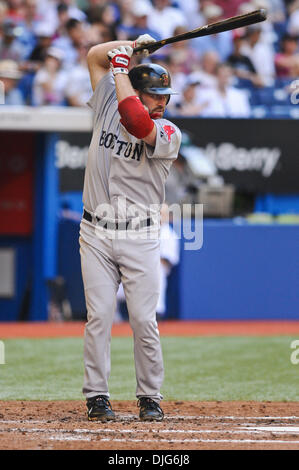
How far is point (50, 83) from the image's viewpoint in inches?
481

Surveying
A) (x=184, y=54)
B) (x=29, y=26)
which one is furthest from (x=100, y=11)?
(x=184, y=54)

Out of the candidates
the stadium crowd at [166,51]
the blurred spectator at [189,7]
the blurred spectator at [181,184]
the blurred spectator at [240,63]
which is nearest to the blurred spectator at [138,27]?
the stadium crowd at [166,51]

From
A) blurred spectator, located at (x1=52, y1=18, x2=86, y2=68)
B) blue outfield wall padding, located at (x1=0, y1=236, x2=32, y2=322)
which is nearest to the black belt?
blue outfield wall padding, located at (x1=0, y1=236, x2=32, y2=322)

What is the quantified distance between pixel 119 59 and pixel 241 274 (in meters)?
7.04

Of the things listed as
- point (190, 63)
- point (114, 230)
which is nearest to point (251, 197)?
point (190, 63)

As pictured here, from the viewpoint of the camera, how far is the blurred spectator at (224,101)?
13180 millimetres

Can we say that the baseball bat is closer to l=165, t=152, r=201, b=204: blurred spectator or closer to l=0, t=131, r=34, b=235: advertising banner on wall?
l=165, t=152, r=201, b=204: blurred spectator

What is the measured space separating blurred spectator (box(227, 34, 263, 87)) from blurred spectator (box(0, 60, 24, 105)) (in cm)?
383

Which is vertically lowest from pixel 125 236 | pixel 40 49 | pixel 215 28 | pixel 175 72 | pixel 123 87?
pixel 125 236

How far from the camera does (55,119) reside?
458 inches

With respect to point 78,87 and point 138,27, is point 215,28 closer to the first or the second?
point 78,87

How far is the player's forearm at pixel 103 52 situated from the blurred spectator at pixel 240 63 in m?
8.84

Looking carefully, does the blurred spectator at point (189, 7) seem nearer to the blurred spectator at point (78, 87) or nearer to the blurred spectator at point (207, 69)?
the blurred spectator at point (207, 69)
